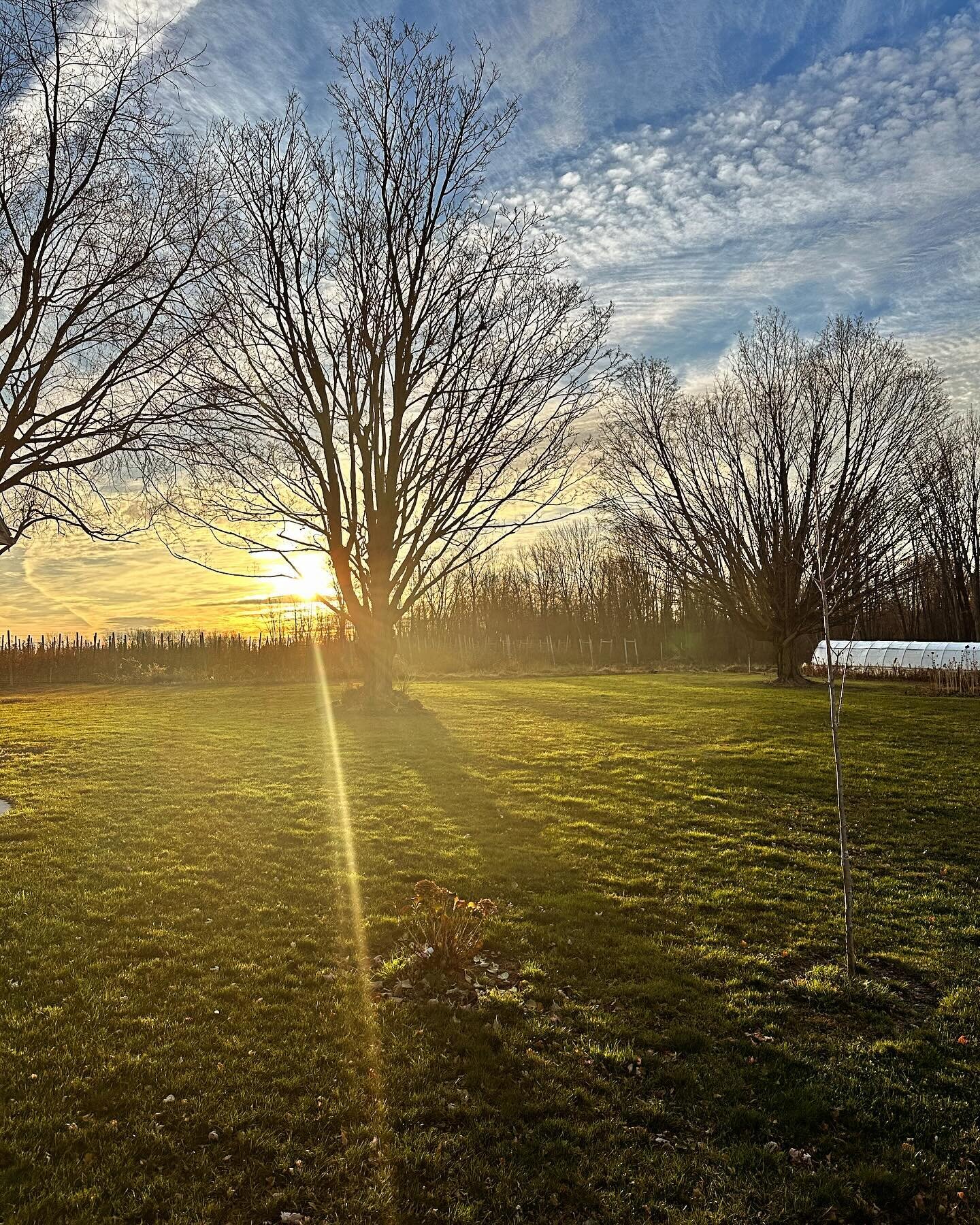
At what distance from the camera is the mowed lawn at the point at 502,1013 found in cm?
302

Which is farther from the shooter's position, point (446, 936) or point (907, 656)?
point (907, 656)

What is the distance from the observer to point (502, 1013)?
435 centimetres

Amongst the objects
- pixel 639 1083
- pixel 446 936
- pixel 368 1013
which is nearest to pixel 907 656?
pixel 446 936

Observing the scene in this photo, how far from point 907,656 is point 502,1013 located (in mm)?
30383

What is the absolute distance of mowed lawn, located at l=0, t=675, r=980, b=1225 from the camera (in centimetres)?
302

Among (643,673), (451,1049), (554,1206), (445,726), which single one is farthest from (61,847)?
(643,673)

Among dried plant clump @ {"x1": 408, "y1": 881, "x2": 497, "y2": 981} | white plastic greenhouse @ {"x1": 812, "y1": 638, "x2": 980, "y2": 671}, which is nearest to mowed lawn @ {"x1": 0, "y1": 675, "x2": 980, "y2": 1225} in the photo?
dried plant clump @ {"x1": 408, "y1": 881, "x2": 497, "y2": 981}

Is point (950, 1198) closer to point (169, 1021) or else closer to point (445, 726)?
point (169, 1021)

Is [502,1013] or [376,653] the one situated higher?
[376,653]

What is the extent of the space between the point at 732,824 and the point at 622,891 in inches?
105

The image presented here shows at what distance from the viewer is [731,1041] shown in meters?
4.07

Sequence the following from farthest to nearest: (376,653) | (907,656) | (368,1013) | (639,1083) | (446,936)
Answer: (907,656) → (376,653) → (446,936) → (368,1013) → (639,1083)

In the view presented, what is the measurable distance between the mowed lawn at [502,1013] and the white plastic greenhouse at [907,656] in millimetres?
19971

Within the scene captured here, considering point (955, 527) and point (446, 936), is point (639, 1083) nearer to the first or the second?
point (446, 936)
